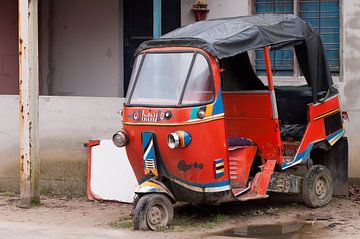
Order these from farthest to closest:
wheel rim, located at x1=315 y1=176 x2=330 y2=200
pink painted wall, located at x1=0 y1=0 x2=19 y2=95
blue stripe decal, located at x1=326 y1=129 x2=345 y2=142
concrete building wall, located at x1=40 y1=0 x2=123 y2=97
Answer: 1. pink painted wall, located at x1=0 y1=0 x2=19 y2=95
2. concrete building wall, located at x1=40 y1=0 x2=123 y2=97
3. blue stripe decal, located at x1=326 y1=129 x2=345 y2=142
4. wheel rim, located at x1=315 y1=176 x2=330 y2=200

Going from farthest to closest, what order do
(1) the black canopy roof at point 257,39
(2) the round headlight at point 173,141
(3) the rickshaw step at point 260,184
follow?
(3) the rickshaw step at point 260,184 → (1) the black canopy roof at point 257,39 → (2) the round headlight at point 173,141

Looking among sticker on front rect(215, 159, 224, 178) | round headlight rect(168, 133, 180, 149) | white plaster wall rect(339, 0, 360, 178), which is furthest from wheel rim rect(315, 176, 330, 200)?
round headlight rect(168, 133, 180, 149)

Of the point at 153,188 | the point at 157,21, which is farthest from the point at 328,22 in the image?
the point at 153,188

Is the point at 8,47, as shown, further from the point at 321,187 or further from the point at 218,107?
the point at 321,187

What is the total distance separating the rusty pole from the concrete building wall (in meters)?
3.11

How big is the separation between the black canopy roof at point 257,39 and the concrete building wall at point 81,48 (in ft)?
14.1

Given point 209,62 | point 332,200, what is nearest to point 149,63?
point 209,62

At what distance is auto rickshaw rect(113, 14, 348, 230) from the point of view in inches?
333

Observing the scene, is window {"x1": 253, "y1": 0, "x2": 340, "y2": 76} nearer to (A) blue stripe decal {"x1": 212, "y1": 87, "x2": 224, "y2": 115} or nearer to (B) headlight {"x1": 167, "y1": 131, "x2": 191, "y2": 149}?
(A) blue stripe decal {"x1": 212, "y1": 87, "x2": 224, "y2": 115}

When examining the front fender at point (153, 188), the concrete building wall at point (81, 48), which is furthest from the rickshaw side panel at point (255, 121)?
the concrete building wall at point (81, 48)

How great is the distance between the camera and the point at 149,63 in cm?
894

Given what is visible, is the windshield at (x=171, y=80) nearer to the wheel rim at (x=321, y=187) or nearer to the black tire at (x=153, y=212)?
the black tire at (x=153, y=212)

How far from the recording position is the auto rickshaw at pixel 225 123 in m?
8.45

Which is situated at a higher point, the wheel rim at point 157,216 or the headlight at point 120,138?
the headlight at point 120,138
